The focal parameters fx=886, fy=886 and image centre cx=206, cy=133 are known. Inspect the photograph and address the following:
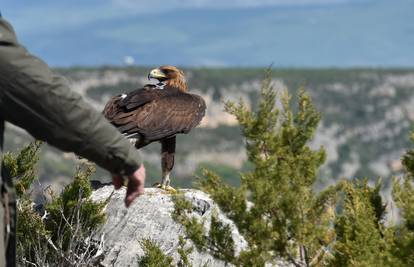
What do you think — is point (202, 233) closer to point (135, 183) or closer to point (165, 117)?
point (135, 183)

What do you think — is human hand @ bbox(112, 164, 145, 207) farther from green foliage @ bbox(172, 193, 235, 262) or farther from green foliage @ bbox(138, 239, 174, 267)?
green foliage @ bbox(138, 239, 174, 267)

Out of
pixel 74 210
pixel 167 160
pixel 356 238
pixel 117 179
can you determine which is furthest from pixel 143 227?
pixel 117 179

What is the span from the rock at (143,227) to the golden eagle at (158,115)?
141 centimetres

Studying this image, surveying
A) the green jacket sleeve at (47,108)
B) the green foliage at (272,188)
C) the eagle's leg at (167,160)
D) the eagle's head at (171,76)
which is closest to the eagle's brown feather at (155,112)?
the eagle's leg at (167,160)

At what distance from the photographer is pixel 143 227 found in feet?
33.6

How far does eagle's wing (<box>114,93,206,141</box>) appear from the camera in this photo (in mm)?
12352

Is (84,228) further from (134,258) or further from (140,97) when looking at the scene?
(140,97)

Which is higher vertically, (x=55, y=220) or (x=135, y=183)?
(x=135, y=183)

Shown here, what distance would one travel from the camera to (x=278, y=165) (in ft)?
18.0

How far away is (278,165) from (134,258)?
4677mm

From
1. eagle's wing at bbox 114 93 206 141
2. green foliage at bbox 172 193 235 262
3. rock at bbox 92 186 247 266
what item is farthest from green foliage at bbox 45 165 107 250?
green foliage at bbox 172 193 235 262

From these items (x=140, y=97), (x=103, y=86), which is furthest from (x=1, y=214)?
(x=103, y=86)

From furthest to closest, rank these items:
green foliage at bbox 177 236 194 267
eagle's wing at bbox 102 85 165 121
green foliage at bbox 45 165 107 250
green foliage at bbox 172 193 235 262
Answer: eagle's wing at bbox 102 85 165 121, green foliage at bbox 45 165 107 250, green foliage at bbox 177 236 194 267, green foliage at bbox 172 193 235 262

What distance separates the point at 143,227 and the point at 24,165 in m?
1.55
